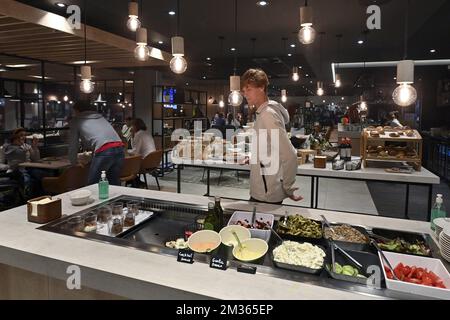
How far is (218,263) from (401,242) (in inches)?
35.9

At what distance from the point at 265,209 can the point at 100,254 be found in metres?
1.02

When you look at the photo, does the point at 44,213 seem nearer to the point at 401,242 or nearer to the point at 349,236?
the point at 349,236

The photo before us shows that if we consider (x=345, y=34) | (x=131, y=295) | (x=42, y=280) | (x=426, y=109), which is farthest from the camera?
(x=426, y=109)

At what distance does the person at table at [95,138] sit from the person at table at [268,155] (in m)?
2.20

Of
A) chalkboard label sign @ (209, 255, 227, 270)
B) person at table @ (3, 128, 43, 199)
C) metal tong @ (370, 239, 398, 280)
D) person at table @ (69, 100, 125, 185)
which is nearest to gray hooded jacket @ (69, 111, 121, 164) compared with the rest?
person at table @ (69, 100, 125, 185)

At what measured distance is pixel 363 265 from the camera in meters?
1.39

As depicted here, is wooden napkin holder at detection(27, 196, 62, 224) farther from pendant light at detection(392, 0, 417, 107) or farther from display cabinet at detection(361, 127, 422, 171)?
display cabinet at detection(361, 127, 422, 171)

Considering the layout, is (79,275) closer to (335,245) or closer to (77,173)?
(335,245)

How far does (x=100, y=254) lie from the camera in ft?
4.70

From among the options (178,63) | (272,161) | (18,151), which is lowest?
(18,151)

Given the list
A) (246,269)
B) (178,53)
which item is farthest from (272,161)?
(178,53)

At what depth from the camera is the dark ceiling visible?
466 centimetres

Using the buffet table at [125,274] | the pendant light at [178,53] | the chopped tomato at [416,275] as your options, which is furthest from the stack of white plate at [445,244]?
the pendant light at [178,53]
